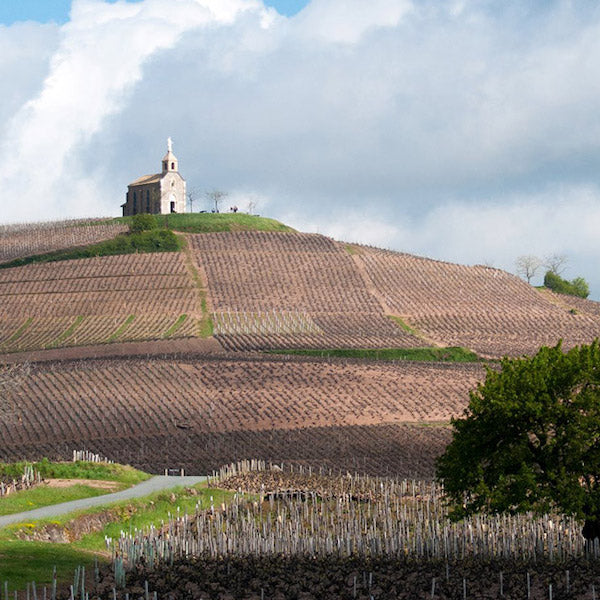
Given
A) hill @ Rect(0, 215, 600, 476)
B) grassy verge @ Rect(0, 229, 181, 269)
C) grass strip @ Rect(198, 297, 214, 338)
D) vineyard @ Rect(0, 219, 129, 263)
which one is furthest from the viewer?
vineyard @ Rect(0, 219, 129, 263)

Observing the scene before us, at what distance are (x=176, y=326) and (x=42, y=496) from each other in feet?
210

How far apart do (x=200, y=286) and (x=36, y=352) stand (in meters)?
24.3

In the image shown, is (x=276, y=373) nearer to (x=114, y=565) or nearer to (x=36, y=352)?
(x=36, y=352)

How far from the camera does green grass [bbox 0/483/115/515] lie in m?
37.7

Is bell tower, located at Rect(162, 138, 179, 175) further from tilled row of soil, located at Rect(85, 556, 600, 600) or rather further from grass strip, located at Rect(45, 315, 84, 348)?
tilled row of soil, located at Rect(85, 556, 600, 600)

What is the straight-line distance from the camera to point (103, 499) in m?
39.9

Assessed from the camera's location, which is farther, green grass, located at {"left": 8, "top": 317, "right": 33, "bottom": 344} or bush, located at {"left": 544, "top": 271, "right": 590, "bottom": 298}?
bush, located at {"left": 544, "top": 271, "right": 590, "bottom": 298}

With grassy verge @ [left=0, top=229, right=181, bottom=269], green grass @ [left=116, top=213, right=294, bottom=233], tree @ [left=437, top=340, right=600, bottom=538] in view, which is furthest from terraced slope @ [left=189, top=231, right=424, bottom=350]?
tree @ [left=437, top=340, right=600, bottom=538]

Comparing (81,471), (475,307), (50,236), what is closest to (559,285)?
(475,307)

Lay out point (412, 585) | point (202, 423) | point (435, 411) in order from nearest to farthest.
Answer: point (412, 585) → point (202, 423) → point (435, 411)

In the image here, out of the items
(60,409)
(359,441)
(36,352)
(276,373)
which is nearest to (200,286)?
→ (36,352)

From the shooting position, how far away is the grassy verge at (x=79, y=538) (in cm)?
2630

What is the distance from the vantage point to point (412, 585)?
27.6 meters

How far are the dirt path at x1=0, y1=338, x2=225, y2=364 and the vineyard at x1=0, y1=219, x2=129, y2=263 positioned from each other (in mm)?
41990
